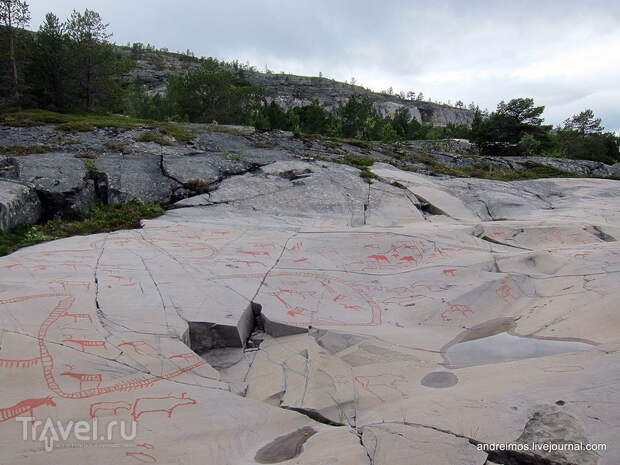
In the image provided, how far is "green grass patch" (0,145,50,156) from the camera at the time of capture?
548 inches

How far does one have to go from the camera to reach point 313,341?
6.27 meters

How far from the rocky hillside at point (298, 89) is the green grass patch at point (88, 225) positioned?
65252 millimetres

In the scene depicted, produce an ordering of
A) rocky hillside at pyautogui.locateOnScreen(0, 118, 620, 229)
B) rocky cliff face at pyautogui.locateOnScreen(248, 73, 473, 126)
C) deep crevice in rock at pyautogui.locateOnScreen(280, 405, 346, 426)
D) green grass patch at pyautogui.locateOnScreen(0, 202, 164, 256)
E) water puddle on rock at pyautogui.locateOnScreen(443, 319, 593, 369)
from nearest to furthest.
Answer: deep crevice in rock at pyautogui.locateOnScreen(280, 405, 346, 426), water puddle on rock at pyautogui.locateOnScreen(443, 319, 593, 369), green grass patch at pyautogui.locateOnScreen(0, 202, 164, 256), rocky hillside at pyautogui.locateOnScreen(0, 118, 620, 229), rocky cliff face at pyautogui.locateOnScreen(248, 73, 473, 126)

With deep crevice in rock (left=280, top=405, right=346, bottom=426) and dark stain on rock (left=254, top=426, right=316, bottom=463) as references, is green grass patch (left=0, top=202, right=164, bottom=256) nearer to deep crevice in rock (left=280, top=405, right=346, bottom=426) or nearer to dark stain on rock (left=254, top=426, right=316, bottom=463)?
deep crevice in rock (left=280, top=405, right=346, bottom=426)

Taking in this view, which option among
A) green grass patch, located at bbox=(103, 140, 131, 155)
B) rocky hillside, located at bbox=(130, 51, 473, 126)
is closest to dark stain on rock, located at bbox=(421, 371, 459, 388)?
green grass patch, located at bbox=(103, 140, 131, 155)

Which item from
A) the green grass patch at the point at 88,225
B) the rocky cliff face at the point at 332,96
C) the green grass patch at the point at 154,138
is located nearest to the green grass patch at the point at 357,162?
the green grass patch at the point at 154,138

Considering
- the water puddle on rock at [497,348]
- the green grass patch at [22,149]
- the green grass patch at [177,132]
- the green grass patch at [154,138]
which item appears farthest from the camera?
the green grass patch at [177,132]

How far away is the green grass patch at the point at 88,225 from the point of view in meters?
9.57

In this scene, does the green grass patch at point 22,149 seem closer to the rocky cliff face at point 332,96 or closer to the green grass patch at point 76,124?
the green grass patch at point 76,124

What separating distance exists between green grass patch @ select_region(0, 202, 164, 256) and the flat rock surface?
70 cm

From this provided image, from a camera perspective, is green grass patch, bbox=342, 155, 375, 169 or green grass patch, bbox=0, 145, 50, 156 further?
green grass patch, bbox=342, 155, 375, 169

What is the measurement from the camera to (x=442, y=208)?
1418cm

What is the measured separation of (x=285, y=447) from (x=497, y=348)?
10.9 feet

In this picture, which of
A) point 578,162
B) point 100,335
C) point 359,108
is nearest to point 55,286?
point 100,335
